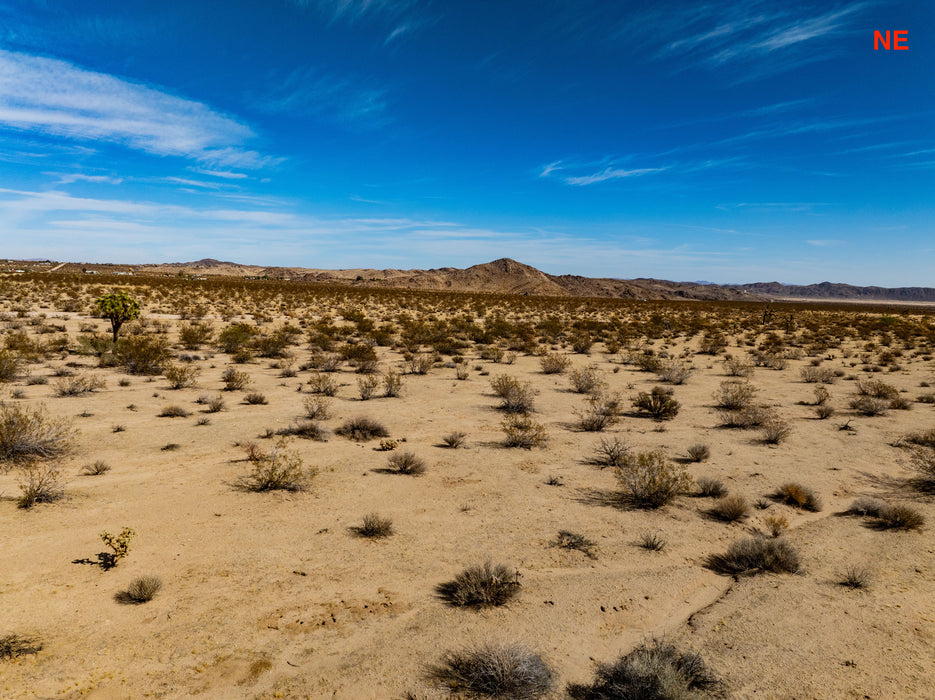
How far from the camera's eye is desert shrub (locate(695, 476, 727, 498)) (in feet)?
23.3

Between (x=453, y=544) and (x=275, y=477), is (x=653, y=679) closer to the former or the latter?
(x=453, y=544)

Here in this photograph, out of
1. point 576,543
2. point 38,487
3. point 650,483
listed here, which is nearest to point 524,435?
point 650,483

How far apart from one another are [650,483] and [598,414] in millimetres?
3796

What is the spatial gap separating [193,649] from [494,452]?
5.71 meters

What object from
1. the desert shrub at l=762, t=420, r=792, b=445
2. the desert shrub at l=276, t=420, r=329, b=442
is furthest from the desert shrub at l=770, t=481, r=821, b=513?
the desert shrub at l=276, t=420, r=329, b=442

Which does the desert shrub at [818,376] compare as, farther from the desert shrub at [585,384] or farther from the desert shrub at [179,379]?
the desert shrub at [179,379]

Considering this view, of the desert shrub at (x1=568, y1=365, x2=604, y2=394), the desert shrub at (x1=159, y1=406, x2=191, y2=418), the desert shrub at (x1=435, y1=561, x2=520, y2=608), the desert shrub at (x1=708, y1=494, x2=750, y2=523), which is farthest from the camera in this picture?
the desert shrub at (x1=568, y1=365, x2=604, y2=394)

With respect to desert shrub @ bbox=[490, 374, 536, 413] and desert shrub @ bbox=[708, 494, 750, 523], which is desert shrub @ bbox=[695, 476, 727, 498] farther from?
desert shrub @ bbox=[490, 374, 536, 413]

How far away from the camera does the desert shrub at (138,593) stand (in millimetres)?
4449

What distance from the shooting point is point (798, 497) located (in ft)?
22.6

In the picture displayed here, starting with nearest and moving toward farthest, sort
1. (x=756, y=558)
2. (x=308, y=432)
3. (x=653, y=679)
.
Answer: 1. (x=653, y=679)
2. (x=756, y=558)
3. (x=308, y=432)

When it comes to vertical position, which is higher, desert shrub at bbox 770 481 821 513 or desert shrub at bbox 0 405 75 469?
desert shrub at bbox 0 405 75 469

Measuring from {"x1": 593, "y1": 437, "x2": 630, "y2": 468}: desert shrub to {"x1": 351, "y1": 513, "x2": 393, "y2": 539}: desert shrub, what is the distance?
4.17 m

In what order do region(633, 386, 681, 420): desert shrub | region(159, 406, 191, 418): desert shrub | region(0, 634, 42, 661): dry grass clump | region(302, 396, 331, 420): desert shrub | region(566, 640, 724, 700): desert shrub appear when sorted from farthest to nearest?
region(633, 386, 681, 420): desert shrub → region(302, 396, 331, 420): desert shrub → region(159, 406, 191, 418): desert shrub → region(0, 634, 42, 661): dry grass clump → region(566, 640, 724, 700): desert shrub
